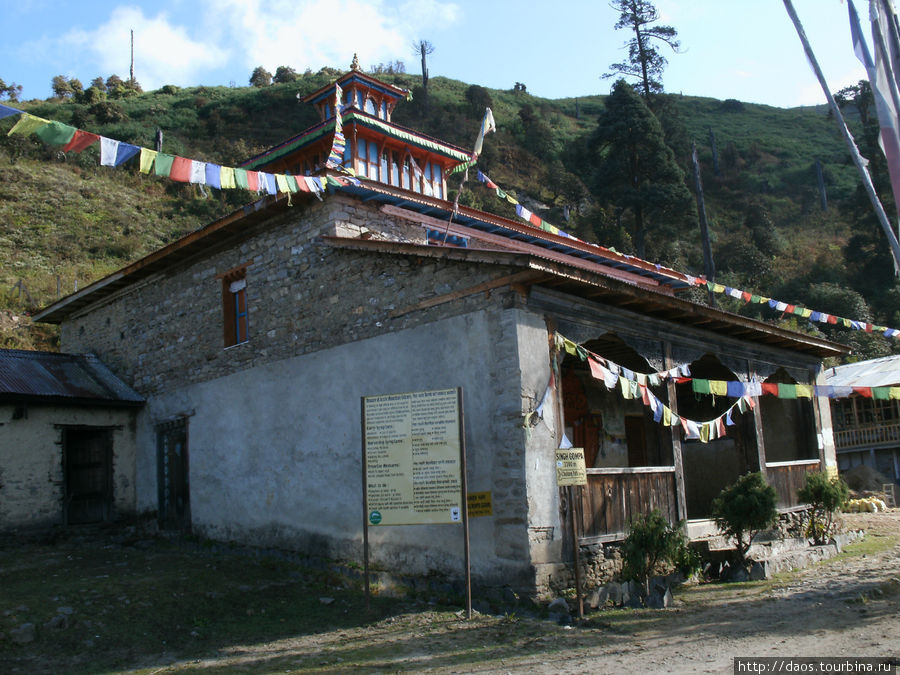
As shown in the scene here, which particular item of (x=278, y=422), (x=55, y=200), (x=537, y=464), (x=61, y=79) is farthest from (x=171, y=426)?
(x=61, y=79)

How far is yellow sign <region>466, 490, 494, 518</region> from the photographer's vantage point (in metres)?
9.48

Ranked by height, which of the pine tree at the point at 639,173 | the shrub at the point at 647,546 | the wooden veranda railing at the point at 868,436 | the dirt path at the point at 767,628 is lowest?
the dirt path at the point at 767,628

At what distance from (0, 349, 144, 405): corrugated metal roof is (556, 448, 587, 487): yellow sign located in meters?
10.5

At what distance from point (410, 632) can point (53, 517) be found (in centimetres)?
966

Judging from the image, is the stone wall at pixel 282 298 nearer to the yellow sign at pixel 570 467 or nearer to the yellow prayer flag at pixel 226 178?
the yellow sign at pixel 570 467

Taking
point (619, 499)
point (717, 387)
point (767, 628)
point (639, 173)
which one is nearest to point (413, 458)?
point (619, 499)

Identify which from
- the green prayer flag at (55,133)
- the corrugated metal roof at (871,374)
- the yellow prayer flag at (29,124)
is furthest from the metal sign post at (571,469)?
the corrugated metal roof at (871,374)

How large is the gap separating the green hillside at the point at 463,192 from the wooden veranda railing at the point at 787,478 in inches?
872

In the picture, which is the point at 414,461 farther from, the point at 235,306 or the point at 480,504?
the point at 235,306

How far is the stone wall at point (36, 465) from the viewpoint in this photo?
1415 centimetres

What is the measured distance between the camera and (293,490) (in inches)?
483

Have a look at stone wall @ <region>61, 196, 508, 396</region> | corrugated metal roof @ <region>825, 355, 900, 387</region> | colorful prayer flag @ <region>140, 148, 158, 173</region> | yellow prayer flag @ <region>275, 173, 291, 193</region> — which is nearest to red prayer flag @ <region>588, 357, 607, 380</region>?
stone wall @ <region>61, 196, 508, 396</region>

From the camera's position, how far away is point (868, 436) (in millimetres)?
26234

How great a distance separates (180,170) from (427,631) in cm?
578
